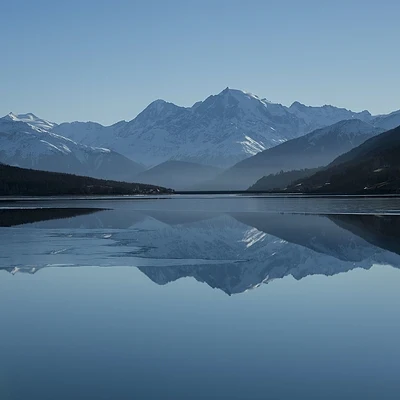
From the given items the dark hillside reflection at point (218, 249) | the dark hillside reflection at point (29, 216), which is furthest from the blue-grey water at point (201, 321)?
the dark hillside reflection at point (29, 216)

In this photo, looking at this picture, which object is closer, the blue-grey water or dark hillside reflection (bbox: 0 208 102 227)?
the blue-grey water

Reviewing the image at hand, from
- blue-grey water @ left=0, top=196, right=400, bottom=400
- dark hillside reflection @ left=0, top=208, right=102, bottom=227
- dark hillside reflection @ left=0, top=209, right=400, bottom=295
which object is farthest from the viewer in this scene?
dark hillside reflection @ left=0, top=208, right=102, bottom=227

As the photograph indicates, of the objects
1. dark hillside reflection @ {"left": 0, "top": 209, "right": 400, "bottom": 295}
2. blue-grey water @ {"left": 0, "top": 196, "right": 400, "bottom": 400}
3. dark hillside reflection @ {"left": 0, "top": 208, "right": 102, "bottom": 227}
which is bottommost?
blue-grey water @ {"left": 0, "top": 196, "right": 400, "bottom": 400}

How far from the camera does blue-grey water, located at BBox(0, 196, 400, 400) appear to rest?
17984mm

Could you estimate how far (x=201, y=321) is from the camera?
83.6 ft

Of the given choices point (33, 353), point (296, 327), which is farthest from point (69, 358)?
point (296, 327)

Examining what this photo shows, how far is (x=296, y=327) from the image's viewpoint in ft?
Answer: 79.5

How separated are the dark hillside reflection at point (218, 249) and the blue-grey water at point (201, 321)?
19cm

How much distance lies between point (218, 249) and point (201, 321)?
24946 mm

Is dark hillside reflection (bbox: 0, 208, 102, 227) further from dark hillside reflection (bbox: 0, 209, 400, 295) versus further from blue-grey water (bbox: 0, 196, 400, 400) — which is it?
blue-grey water (bbox: 0, 196, 400, 400)

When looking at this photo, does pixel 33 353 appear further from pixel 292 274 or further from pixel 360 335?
pixel 292 274

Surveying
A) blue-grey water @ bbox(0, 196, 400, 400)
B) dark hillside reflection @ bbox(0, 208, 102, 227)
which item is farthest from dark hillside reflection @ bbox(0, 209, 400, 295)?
dark hillside reflection @ bbox(0, 208, 102, 227)

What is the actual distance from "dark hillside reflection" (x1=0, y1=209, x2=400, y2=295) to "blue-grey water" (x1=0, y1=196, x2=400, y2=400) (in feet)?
0.61

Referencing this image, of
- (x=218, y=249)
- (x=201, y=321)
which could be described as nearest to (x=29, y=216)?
(x=218, y=249)
